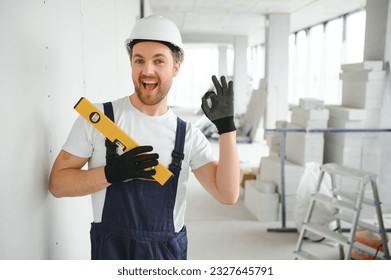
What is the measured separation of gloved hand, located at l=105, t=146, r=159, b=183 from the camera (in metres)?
1.20

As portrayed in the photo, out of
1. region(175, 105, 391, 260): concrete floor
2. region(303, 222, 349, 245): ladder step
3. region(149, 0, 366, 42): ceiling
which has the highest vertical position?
region(149, 0, 366, 42): ceiling

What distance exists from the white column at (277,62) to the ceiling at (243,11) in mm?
293

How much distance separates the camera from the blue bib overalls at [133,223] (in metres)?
1.32

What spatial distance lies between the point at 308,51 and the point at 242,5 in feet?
15.6

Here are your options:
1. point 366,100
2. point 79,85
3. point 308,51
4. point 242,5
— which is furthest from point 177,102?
point 79,85

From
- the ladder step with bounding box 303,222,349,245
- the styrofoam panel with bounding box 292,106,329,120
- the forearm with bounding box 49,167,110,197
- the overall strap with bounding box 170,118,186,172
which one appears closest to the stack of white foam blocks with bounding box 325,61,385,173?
the styrofoam panel with bounding box 292,106,329,120

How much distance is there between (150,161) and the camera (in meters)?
1.22

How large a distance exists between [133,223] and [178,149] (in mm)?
291

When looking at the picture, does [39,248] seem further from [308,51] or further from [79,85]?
[308,51]

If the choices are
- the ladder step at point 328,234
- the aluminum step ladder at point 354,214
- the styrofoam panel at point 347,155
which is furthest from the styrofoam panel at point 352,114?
the ladder step at point 328,234

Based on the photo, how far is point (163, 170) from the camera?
1.24 meters

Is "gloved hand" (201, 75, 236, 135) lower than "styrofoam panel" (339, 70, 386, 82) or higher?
lower

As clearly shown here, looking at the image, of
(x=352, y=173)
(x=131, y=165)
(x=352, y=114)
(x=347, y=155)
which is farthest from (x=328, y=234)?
(x=131, y=165)

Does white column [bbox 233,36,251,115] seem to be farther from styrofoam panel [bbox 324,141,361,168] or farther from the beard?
the beard
